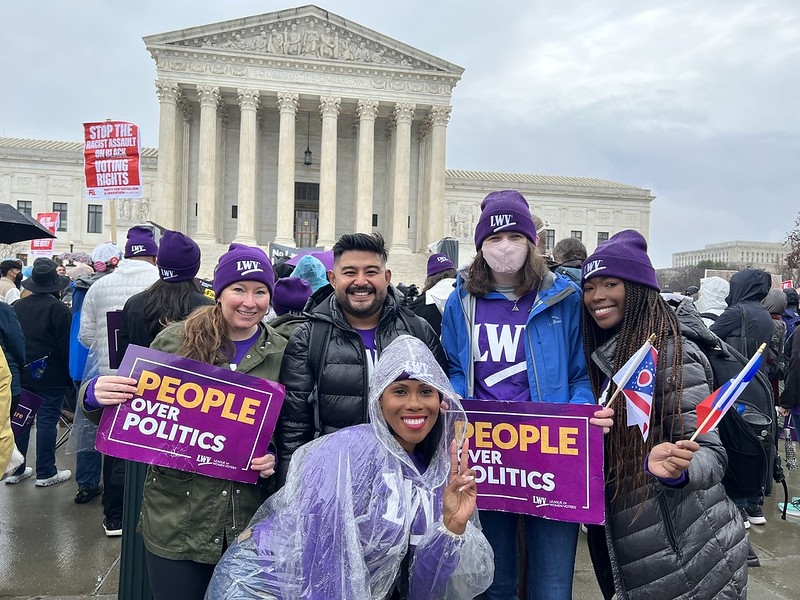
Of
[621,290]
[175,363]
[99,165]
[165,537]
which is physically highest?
[99,165]

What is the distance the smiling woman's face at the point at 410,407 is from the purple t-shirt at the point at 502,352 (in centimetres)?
80

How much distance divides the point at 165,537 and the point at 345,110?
3791 cm

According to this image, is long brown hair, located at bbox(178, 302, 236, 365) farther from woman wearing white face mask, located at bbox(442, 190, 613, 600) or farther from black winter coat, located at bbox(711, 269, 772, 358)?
black winter coat, located at bbox(711, 269, 772, 358)

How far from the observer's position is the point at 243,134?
34.2 m

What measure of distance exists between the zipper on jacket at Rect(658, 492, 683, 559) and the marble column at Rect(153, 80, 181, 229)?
3467cm

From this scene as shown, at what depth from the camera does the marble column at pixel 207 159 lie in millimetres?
33625

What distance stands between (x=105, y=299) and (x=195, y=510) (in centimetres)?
327

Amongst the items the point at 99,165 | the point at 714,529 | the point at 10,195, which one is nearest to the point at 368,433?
the point at 714,529

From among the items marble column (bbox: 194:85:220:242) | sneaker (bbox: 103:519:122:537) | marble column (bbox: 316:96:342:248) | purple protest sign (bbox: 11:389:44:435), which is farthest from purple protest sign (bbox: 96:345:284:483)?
marble column (bbox: 194:85:220:242)

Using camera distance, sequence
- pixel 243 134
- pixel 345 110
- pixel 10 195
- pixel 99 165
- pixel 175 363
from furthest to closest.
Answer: pixel 10 195 < pixel 345 110 < pixel 243 134 < pixel 99 165 < pixel 175 363

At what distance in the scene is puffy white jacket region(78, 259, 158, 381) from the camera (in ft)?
16.7

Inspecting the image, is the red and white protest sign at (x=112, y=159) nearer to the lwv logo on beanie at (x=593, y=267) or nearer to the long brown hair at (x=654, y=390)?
the lwv logo on beanie at (x=593, y=267)

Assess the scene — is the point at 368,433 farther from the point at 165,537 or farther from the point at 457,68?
the point at 457,68

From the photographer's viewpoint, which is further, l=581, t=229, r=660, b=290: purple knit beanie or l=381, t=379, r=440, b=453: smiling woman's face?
l=581, t=229, r=660, b=290: purple knit beanie
